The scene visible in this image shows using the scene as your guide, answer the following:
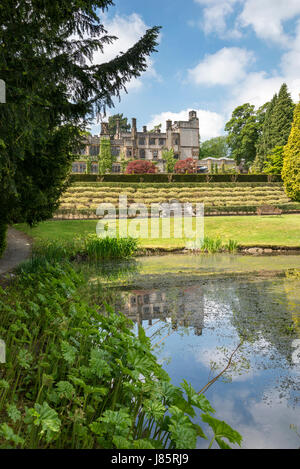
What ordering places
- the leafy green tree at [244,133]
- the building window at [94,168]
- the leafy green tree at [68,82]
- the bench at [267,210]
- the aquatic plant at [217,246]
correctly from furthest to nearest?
the building window at [94,168] → the leafy green tree at [244,133] → the bench at [267,210] → the aquatic plant at [217,246] → the leafy green tree at [68,82]

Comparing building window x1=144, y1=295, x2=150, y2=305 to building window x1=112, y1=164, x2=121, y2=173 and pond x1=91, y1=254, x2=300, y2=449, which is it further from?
building window x1=112, y1=164, x2=121, y2=173

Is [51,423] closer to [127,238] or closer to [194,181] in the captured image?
[127,238]

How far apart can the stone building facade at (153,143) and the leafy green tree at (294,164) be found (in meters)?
36.4

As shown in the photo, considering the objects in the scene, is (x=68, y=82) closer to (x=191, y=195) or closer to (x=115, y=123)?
(x=191, y=195)

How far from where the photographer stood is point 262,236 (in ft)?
45.8

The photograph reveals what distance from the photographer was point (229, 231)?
1505cm

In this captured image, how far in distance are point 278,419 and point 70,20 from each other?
22.7ft

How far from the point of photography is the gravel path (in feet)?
28.9

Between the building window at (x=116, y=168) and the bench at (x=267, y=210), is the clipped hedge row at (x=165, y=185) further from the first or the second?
the building window at (x=116, y=168)

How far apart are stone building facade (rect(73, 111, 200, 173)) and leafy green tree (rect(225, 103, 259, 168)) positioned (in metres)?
10.3

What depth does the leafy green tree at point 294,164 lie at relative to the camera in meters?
18.3

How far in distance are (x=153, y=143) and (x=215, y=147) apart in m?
27.1

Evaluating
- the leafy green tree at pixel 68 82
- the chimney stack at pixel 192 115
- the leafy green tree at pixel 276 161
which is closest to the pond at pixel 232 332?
the leafy green tree at pixel 68 82

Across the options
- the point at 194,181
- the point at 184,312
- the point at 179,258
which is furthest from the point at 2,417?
the point at 194,181
